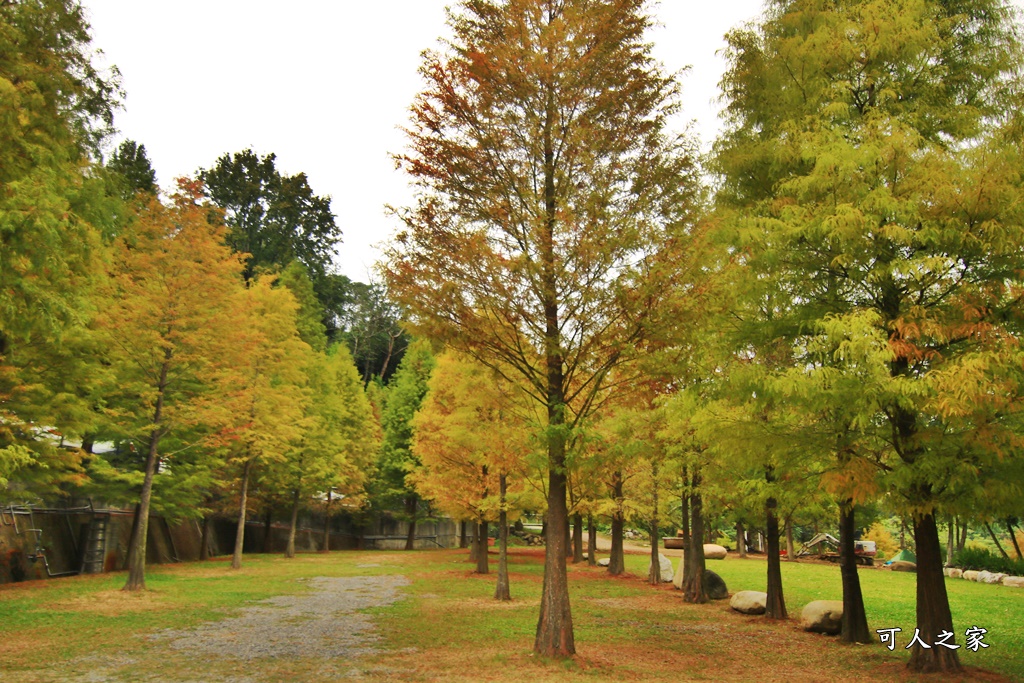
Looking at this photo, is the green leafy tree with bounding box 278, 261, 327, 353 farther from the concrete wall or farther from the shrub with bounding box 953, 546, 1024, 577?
the shrub with bounding box 953, 546, 1024, 577

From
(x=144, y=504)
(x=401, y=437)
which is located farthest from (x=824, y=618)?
(x=401, y=437)

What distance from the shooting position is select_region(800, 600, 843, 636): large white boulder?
13711mm

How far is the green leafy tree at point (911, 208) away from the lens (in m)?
8.42

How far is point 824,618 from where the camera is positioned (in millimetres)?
13844

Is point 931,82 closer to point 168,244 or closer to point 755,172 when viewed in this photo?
point 755,172

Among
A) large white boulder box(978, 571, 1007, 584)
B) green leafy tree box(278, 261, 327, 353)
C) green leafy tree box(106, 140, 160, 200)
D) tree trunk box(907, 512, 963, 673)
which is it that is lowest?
large white boulder box(978, 571, 1007, 584)

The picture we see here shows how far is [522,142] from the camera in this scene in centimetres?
1169

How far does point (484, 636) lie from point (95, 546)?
57.6 feet

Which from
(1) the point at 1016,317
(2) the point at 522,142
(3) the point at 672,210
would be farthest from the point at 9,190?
(1) the point at 1016,317

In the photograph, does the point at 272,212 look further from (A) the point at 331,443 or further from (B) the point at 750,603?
(B) the point at 750,603

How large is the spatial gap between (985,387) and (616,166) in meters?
6.42

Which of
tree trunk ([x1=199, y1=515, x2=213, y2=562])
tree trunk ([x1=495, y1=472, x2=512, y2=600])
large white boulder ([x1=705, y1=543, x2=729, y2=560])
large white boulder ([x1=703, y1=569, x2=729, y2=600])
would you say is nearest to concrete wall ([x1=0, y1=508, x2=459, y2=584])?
tree trunk ([x1=199, y1=515, x2=213, y2=562])

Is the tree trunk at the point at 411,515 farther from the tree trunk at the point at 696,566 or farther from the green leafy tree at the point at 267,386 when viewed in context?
the tree trunk at the point at 696,566

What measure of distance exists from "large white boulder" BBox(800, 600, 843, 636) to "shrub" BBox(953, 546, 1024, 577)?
65.2 feet
